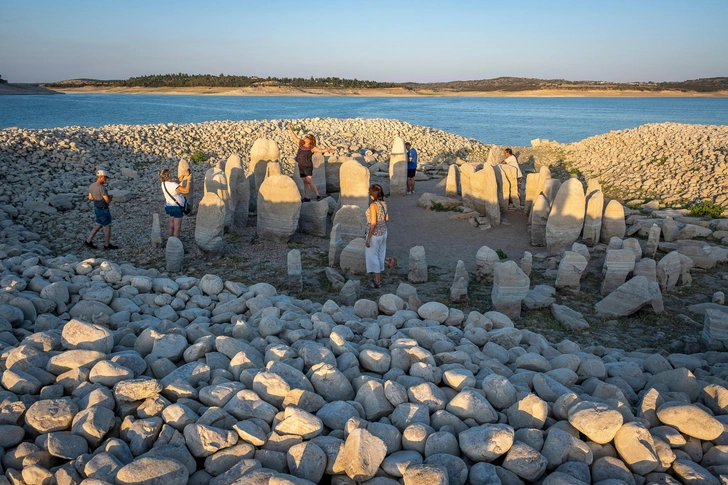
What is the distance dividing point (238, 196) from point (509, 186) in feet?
21.5

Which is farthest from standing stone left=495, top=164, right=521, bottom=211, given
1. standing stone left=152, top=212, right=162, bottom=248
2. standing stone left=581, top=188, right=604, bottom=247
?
standing stone left=152, top=212, right=162, bottom=248

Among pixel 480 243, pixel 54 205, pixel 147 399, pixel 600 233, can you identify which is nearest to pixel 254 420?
pixel 147 399

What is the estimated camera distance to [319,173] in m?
13.8

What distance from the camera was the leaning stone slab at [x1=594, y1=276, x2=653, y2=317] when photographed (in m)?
7.18

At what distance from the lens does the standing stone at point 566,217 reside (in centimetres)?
969

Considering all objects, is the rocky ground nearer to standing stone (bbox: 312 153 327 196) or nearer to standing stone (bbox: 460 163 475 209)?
standing stone (bbox: 460 163 475 209)

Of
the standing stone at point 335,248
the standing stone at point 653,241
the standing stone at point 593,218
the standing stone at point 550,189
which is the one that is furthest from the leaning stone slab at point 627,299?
the standing stone at point 335,248

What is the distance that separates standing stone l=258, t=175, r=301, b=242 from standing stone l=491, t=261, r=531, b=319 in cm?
433

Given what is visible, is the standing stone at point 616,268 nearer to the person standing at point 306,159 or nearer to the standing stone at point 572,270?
the standing stone at point 572,270

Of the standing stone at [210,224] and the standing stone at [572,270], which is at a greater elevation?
the standing stone at [210,224]

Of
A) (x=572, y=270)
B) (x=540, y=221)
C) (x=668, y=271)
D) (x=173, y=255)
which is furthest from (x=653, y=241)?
(x=173, y=255)

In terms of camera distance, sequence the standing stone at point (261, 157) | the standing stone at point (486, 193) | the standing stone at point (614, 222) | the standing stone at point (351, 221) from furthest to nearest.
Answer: the standing stone at point (261, 157) < the standing stone at point (486, 193) < the standing stone at point (614, 222) < the standing stone at point (351, 221)

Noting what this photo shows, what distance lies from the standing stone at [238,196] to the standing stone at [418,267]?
4.25 m

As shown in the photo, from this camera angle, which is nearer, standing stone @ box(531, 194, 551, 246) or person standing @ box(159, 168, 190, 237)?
person standing @ box(159, 168, 190, 237)
